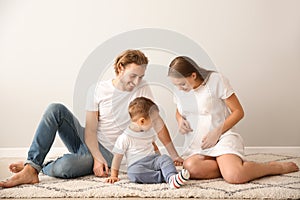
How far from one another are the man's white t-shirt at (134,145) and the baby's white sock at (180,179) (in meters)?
0.21

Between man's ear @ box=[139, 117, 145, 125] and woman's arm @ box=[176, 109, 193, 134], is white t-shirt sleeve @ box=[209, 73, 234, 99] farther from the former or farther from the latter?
man's ear @ box=[139, 117, 145, 125]

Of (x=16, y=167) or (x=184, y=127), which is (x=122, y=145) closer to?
(x=184, y=127)

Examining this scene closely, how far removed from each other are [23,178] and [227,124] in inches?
31.7

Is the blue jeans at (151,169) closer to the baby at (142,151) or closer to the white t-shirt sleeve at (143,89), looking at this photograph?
the baby at (142,151)

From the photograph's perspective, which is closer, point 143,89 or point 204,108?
point 143,89

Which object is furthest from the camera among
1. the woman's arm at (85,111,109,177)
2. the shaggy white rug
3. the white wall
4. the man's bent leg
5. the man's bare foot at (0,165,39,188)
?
the white wall

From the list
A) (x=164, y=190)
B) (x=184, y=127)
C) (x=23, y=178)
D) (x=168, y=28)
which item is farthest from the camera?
(x=168, y=28)

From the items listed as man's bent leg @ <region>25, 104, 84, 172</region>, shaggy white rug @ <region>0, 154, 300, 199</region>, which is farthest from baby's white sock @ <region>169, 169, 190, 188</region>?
man's bent leg @ <region>25, 104, 84, 172</region>

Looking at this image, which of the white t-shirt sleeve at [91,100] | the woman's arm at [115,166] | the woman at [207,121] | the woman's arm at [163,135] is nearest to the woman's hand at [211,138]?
the woman at [207,121]

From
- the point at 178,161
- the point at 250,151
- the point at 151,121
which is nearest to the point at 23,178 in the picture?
the point at 151,121

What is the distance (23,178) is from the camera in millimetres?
1645

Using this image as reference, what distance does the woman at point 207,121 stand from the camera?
1728 millimetres

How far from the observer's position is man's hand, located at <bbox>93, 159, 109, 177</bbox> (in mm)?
1792

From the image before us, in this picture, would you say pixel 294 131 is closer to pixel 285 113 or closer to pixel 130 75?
pixel 285 113
